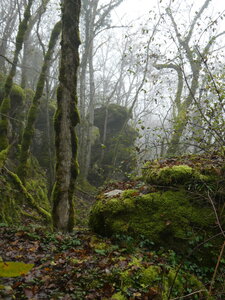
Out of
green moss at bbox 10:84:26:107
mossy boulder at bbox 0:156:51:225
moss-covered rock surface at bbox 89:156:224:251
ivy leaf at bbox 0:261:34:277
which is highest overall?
green moss at bbox 10:84:26:107

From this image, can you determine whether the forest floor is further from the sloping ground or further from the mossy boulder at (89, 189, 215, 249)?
the mossy boulder at (89, 189, 215, 249)

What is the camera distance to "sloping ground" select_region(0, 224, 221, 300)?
10.4 ft

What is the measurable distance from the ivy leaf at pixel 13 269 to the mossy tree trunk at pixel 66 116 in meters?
5.31

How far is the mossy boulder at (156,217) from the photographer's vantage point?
5113 millimetres

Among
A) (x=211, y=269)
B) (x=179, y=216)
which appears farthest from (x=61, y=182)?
(x=211, y=269)

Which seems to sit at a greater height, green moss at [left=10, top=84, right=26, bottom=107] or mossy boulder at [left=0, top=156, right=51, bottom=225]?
green moss at [left=10, top=84, right=26, bottom=107]

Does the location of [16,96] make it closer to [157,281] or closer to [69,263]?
[69,263]

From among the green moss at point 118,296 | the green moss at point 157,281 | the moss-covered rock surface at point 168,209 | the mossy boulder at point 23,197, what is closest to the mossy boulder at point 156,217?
the moss-covered rock surface at point 168,209

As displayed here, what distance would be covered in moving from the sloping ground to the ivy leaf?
6.60 feet

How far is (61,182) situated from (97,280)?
3.05m

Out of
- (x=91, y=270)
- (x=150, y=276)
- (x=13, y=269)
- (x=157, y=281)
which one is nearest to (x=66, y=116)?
(x=91, y=270)

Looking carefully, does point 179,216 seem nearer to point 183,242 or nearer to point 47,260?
point 183,242

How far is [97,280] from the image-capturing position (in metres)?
3.46

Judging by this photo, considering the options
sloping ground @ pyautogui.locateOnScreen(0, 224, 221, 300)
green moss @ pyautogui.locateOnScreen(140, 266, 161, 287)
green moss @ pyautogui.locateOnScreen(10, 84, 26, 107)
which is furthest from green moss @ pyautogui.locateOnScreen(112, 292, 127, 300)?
green moss @ pyautogui.locateOnScreen(10, 84, 26, 107)
